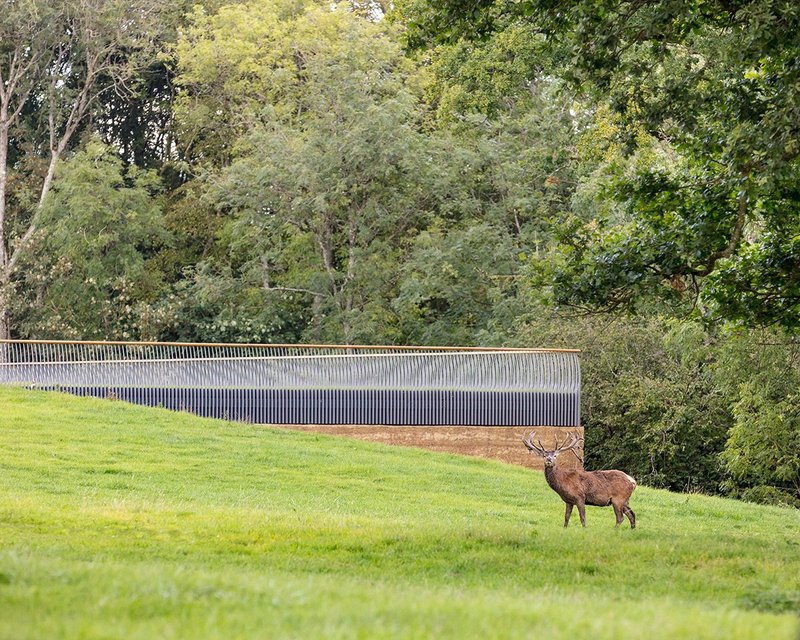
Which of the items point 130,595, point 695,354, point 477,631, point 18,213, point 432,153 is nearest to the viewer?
point 477,631

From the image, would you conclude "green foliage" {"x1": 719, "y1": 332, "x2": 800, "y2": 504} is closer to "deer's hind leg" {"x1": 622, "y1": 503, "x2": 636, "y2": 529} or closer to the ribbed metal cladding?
the ribbed metal cladding

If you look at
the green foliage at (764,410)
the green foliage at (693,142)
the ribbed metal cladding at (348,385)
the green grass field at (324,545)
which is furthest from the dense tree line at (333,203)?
the green grass field at (324,545)

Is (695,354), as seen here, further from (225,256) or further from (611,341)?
(225,256)

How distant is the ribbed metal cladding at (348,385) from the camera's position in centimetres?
3009

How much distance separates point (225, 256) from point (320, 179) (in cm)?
771

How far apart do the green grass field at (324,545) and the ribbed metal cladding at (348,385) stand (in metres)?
1.58

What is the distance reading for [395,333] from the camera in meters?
40.3

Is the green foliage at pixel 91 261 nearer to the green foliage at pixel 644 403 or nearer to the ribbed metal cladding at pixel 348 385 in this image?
the ribbed metal cladding at pixel 348 385

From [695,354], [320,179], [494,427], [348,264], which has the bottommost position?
[494,427]

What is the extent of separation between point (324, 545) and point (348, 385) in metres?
17.4

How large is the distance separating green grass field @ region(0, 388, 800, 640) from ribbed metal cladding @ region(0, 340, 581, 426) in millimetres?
1580

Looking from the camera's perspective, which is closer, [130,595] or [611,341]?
[130,595]

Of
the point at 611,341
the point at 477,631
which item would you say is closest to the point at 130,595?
the point at 477,631

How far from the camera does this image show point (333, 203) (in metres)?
39.9
